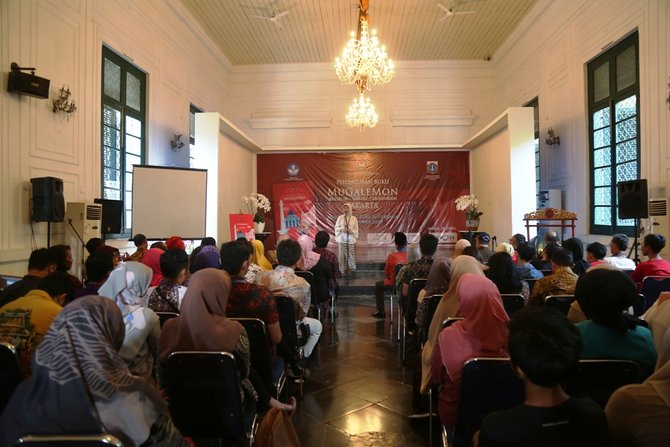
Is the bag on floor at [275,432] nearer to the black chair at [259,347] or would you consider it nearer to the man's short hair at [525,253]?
the black chair at [259,347]

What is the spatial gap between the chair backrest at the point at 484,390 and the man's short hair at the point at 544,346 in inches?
21.4

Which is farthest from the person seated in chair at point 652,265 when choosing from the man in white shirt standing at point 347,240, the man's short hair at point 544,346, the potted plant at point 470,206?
the man in white shirt standing at point 347,240

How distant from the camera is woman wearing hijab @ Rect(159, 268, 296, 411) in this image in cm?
181

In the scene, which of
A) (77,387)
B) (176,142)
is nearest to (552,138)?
(176,142)

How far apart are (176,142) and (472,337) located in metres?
6.90

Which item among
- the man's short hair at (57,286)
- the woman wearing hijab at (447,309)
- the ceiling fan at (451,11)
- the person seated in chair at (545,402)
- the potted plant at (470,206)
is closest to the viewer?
the person seated in chair at (545,402)

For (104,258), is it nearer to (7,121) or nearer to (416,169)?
(7,121)

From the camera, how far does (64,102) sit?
462 centimetres

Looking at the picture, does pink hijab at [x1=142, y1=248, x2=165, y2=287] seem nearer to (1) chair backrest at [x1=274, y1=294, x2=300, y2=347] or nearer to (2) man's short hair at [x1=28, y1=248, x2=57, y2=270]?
(2) man's short hair at [x1=28, y1=248, x2=57, y2=270]

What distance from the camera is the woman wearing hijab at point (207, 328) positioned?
1812mm

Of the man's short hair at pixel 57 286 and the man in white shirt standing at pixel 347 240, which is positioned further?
the man in white shirt standing at pixel 347 240

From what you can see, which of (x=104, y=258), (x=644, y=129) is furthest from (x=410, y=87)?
(x=104, y=258)

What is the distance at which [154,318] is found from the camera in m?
1.87

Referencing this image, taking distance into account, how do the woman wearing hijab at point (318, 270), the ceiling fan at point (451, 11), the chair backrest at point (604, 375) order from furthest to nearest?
1. the ceiling fan at point (451, 11)
2. the woman wearing hijab at point (318, 270)
3. the chair backrest at point (604, 375)
